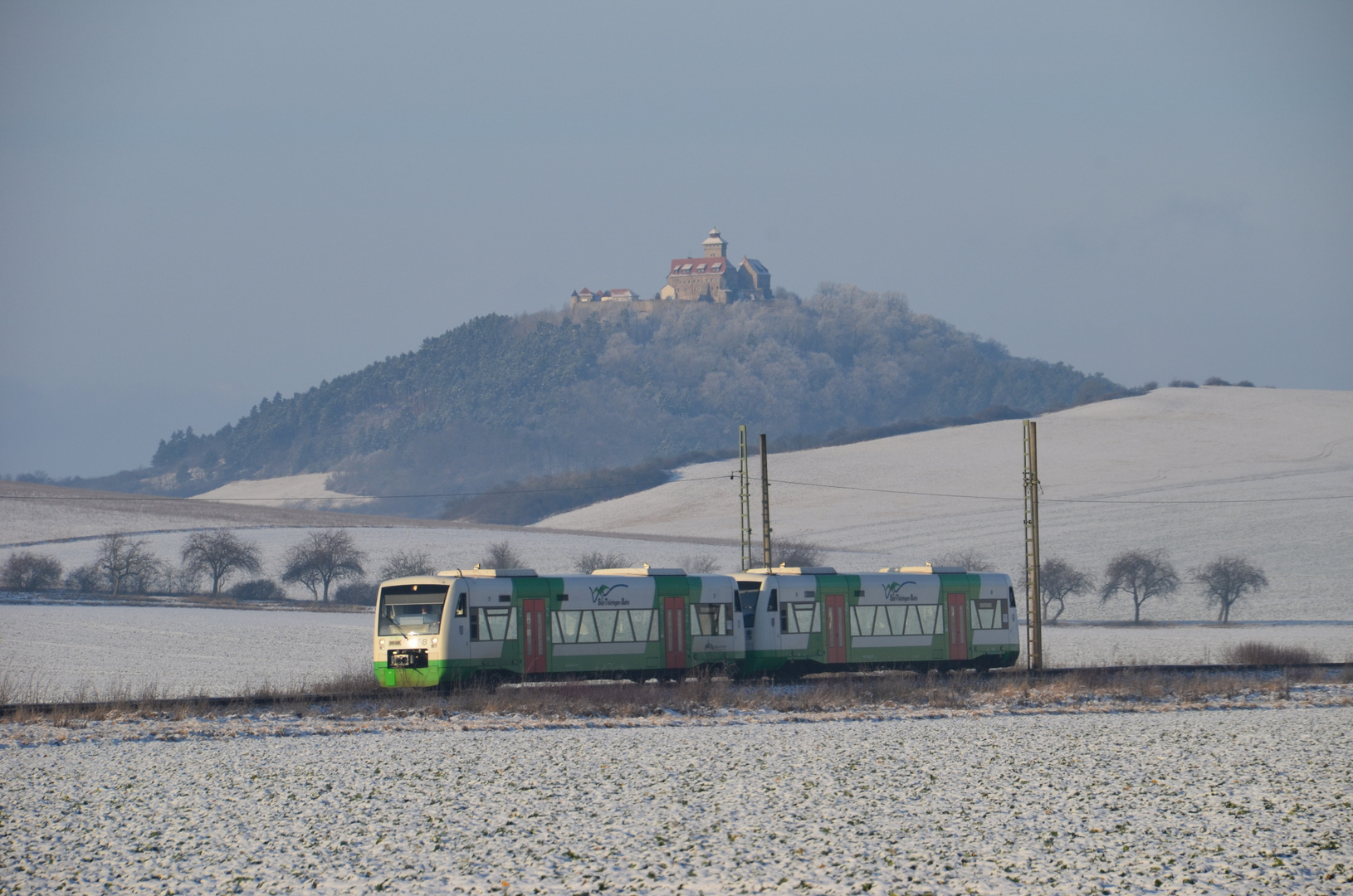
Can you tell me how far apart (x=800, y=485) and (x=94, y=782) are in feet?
346

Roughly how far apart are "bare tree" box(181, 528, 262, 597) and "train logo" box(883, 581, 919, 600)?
48548mm

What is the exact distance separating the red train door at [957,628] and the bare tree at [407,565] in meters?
44.0

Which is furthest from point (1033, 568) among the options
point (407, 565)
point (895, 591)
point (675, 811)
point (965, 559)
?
point (407, 565)

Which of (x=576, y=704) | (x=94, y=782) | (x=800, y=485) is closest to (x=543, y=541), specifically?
(x=800, y=485)

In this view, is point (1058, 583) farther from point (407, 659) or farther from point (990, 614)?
point (407, 659)

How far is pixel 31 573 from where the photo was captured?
69688 millimetres

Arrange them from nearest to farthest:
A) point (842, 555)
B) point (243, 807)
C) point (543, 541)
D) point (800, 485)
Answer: point (243, 807) → point (842, 555) → point (543, 541) → point (800, 485)

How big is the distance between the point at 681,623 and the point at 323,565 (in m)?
47.1

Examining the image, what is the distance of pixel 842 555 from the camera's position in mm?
84438

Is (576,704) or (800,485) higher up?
(800,485)

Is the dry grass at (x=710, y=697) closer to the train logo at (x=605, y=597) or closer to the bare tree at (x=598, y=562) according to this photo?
the train logo at (x=605, y=597)

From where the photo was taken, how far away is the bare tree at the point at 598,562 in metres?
74.5

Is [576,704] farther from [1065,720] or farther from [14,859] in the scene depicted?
[14,859]

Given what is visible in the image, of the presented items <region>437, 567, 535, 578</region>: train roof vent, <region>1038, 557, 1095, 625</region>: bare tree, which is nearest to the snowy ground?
<region>437, 567, 535, 578</region>: train roof vent
